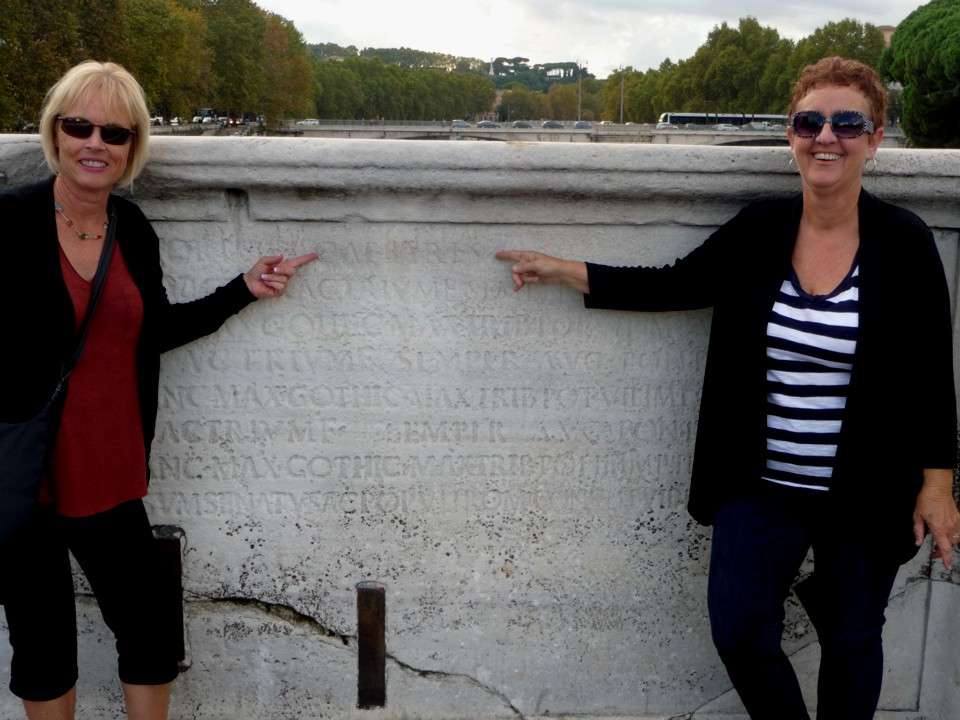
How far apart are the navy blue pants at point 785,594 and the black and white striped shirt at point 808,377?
7 centimetres

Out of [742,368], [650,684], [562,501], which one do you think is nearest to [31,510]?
[562,501]

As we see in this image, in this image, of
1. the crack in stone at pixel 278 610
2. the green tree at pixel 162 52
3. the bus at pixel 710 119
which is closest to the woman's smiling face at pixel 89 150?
the crack in stone at pixel 278 610

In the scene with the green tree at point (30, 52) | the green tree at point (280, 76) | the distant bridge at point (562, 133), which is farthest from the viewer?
the green tree at point (280, 76)

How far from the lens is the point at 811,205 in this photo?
2.15 metres

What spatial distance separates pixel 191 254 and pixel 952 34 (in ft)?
97.6

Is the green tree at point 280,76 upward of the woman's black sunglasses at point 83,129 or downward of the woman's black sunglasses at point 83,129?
upward

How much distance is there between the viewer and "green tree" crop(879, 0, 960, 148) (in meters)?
27.6

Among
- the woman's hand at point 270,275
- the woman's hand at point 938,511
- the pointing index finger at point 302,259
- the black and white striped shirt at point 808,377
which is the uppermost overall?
the pointing index finger at point 302,259

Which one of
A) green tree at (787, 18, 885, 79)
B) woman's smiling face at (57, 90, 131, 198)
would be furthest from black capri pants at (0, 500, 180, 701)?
green tree at (787, 18, 885, 79)

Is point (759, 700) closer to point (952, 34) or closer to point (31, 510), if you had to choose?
point (31, 510)

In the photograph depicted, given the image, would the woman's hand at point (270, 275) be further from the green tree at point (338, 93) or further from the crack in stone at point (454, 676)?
the green tree at point (338, 93)

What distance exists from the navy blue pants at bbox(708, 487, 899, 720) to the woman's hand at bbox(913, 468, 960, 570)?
112mm

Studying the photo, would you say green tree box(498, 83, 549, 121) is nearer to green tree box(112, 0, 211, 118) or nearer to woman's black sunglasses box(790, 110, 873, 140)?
green tree box(112, 0, 211, 118)

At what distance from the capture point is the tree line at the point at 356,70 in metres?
27.0
